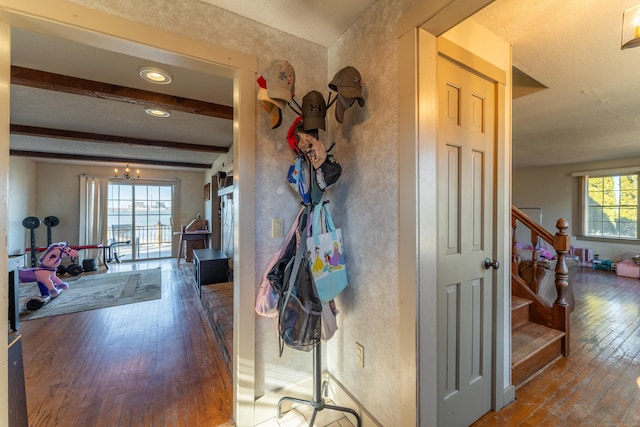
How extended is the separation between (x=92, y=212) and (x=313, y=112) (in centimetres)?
714

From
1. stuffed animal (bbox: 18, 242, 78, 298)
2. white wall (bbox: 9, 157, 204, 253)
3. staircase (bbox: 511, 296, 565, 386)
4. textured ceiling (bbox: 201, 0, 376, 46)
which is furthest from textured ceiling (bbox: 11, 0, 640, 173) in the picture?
staircase (bbox: 511, 296, 565, 386)

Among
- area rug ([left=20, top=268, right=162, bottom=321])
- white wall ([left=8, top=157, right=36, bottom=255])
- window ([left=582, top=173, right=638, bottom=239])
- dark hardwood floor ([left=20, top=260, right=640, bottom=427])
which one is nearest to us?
dark hardwood floor ([left=20, top=260, right=640, bottom=427])

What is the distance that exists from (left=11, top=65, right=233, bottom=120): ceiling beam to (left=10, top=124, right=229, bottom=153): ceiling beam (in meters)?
1.91

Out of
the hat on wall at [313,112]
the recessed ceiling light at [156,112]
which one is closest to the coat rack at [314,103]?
the hat on wall at [313,112]

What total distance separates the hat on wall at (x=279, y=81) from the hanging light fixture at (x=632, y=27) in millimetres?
1597

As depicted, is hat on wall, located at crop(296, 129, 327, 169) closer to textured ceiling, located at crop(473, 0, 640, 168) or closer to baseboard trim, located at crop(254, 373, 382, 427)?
textured ceiling, located at crop(473, 0, 640, 168)

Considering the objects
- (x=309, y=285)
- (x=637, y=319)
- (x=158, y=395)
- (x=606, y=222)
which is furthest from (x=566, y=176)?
(x=158, y=395)

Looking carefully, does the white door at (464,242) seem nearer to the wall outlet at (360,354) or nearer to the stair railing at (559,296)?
the wall outlet at (360,354)

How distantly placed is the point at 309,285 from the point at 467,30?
1.62 m

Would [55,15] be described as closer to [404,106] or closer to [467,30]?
[404,106]

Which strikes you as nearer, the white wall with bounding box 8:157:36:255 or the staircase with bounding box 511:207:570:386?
the staircase with bounding box 511:207:570:386

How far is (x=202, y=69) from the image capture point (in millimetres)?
1461

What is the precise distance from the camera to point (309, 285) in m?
1.35

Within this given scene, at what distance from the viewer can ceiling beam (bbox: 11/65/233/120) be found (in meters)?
2.12
